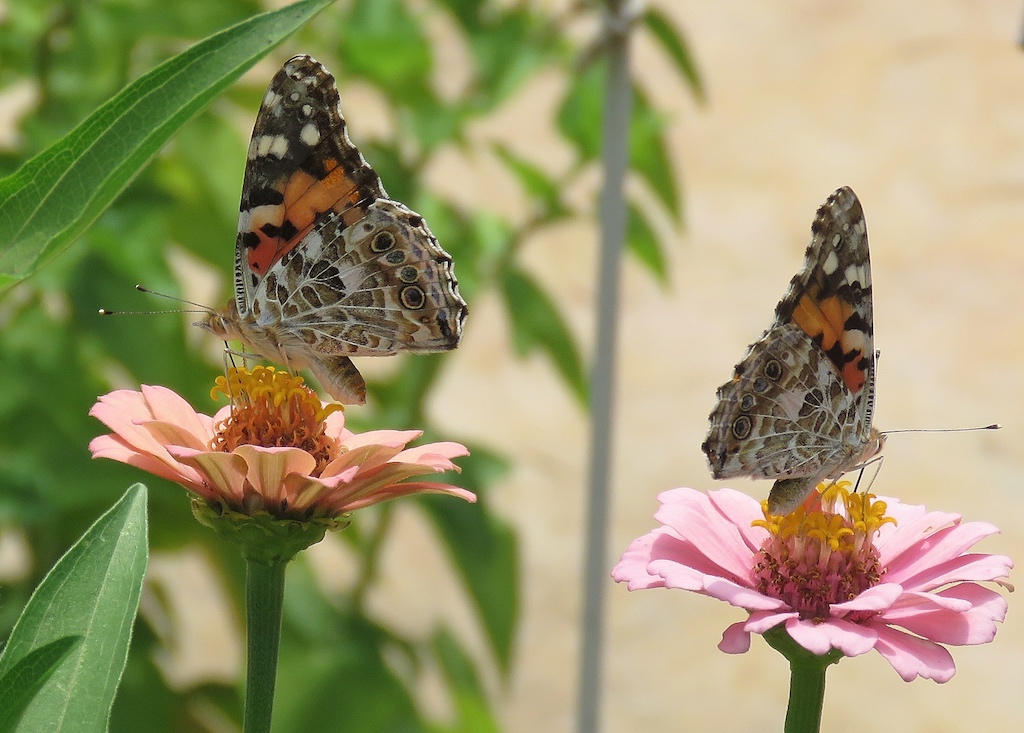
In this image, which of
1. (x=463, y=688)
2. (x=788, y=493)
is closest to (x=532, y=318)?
(x=463, y=688)

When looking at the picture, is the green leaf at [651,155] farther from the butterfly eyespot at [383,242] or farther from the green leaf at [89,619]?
the green leaf at [89,619]

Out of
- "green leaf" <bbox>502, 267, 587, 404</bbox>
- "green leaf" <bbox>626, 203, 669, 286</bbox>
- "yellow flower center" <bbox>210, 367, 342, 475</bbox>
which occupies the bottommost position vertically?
"yellow flower center" <bbox>210, 367, 342, 475</bbox>

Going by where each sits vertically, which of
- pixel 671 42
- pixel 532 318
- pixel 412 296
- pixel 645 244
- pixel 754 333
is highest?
pixel 754 333

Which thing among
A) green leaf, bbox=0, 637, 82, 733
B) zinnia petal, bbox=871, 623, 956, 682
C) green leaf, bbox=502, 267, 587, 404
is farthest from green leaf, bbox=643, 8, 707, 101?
green leaf, bbox=0, 637, 82, 733

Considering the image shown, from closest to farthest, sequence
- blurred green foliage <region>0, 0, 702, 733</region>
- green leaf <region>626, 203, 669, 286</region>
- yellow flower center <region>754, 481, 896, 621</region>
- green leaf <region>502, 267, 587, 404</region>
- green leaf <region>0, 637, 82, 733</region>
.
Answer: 1. green leaf <region>0, 637, 82, 733</region>
2. yellow flower center <region>754, 481, 896, 621</region>
3. blurred green foliage <region>0, 0, 702, 733</region>
4. green leaf <region>502, 267, 587, 404</region>
5. green leaf <region>626, 203, 669, 286</region>

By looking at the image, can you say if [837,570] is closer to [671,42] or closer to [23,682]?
[23,682]

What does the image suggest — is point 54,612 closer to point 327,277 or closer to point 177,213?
point 327,277

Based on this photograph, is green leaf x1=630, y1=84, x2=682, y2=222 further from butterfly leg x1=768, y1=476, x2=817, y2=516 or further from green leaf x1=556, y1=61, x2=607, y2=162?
butterfly leg x1=768, y1=476, x2=817, y2=516

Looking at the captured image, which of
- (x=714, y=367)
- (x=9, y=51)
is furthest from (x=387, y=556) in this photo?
(x=9, y=51)
